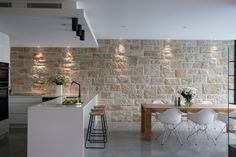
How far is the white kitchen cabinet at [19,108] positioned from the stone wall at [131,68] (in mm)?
1129

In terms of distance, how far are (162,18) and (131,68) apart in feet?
10.3

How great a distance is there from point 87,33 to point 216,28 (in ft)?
11.1

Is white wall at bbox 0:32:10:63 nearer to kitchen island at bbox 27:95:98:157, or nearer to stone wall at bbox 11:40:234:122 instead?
stone wall at bbox 11:40:234:122

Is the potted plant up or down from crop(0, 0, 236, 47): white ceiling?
down

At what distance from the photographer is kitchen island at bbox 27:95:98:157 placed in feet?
13.2

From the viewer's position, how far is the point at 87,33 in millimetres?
5938

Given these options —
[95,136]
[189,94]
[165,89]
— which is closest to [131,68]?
[165,89]

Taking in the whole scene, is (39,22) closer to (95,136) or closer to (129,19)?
(129,19)

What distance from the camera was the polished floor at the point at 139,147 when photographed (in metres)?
4.79

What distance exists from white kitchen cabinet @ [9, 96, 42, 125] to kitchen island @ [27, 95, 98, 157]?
12.1 ft

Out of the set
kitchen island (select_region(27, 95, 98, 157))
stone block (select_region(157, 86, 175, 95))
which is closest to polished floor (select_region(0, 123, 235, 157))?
kitchen island (select_region(27, 95, 98, 157))

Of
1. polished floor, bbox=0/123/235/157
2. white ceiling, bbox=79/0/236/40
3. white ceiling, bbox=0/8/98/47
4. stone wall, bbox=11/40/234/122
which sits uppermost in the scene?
white ceiling, bbox=79/0/236/40

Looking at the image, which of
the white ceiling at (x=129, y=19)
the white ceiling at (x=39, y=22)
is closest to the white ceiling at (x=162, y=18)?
the white ceiling at (x=129, y=19)

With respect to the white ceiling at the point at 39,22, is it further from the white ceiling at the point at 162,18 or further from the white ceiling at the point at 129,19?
the white ceiling at the point at 162,18
